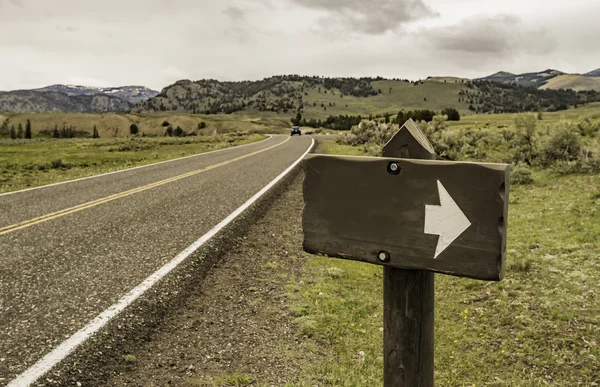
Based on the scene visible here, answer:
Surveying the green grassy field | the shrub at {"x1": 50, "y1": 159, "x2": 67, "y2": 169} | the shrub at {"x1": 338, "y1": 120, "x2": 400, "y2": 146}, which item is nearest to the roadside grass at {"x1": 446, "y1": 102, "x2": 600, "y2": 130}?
the shrub at {"x1": 338, "y1": 120, "x2": 400, "y2": 146}

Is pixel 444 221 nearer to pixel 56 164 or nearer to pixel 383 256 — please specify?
pixel 383 256

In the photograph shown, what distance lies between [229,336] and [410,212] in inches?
108

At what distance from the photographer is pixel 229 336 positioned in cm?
395

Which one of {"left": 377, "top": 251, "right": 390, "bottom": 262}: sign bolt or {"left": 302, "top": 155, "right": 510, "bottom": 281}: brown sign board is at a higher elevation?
{"left": 302, "top": 155, "right": 510, "bottom": 281}: brown sign board

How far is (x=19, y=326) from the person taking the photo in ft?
12.5

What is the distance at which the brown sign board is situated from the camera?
5.53ft

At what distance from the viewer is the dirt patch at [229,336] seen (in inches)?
131

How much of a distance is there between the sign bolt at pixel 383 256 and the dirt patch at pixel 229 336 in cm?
190

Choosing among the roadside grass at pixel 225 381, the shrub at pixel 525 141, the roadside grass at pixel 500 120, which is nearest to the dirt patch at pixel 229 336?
the roadside grass at pixel 225 381

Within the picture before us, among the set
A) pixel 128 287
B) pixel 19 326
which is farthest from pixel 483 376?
pixel 19 326

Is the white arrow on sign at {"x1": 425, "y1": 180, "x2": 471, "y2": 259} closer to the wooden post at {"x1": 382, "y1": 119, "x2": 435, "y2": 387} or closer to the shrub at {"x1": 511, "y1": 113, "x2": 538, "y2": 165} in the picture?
the wooden post at {"x1": 382, "y1": 119, "x2": 435, "y2": 387}

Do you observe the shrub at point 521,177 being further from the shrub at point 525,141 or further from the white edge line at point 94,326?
the white edge line at point 94,326

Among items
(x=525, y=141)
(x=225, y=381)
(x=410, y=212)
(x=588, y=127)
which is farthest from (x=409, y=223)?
(x=588, y=127)

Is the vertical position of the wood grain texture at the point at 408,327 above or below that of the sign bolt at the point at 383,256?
below
